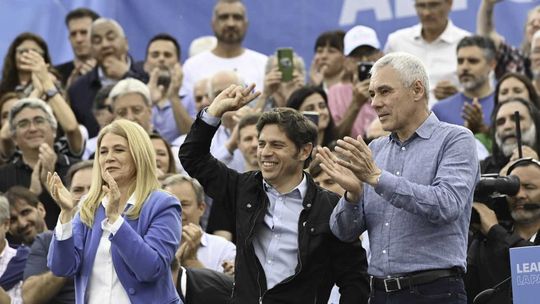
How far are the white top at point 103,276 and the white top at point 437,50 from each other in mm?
5560

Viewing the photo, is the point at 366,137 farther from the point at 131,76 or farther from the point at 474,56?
the point at 131,76

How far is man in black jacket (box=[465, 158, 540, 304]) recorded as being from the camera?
8.21 metres

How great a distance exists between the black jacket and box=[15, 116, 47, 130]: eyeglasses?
371 cm

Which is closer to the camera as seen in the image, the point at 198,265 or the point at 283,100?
the point at 198,265

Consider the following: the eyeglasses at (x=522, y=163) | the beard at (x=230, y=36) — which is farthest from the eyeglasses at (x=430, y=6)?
the eyeglasses at (x=522, y=163)

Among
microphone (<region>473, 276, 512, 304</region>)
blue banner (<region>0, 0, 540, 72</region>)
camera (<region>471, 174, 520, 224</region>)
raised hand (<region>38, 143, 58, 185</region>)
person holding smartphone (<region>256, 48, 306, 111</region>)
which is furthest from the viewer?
blue banner (<region>0, 0, 540, 72</region>)

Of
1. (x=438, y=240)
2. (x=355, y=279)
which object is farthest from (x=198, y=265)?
(x=438, y=240)

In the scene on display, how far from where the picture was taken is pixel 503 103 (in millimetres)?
10422

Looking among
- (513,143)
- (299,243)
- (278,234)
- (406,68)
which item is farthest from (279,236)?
(513,143)

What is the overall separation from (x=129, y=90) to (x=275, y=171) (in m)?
4.11

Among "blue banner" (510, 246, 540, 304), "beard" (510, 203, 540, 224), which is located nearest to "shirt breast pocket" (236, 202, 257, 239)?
"blue banner" (510, 246, 540, 304)

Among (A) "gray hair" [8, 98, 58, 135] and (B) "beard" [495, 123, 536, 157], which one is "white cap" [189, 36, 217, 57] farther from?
(B) "beard" [495, 123, 536, 157]

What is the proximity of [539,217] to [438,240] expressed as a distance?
1808mm

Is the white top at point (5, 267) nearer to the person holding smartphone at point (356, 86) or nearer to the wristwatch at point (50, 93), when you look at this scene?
the wristwatch at point (50, 93)
